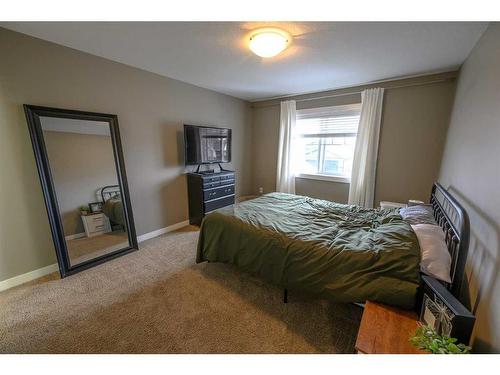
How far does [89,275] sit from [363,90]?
14.5ft

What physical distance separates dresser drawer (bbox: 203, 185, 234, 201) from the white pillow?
2.71 m

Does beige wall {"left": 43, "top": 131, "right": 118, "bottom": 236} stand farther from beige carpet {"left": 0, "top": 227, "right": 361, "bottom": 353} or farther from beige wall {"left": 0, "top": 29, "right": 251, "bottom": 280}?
beige carpet {"left": 0, "top": 227, "right": 361, "bottom": 353}

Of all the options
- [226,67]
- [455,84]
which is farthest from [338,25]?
[455,84]

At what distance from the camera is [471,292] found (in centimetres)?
123

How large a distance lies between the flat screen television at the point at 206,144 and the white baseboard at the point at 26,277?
204 centimetres

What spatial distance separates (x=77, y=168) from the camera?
226 centimetres

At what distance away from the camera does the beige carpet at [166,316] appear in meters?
1.43

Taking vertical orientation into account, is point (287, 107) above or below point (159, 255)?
above

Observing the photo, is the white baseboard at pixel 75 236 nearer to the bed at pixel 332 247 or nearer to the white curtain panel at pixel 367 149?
the bed at pixel 332 247

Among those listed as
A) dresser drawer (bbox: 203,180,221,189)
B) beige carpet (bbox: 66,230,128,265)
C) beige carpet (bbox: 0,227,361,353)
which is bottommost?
beige carpet (bbox: 0,227,361,353)

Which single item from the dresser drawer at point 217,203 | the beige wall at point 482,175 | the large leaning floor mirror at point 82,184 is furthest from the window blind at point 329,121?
the large leaning floor mirror at point 82,184

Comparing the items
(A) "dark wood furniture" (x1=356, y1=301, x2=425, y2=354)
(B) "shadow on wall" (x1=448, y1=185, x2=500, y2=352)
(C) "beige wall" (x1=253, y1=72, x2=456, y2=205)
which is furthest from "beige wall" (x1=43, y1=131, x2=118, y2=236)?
(C) "beige wall" (x1=253, y1=72, x2=456, y2=205)

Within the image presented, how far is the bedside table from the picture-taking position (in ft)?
7.79
